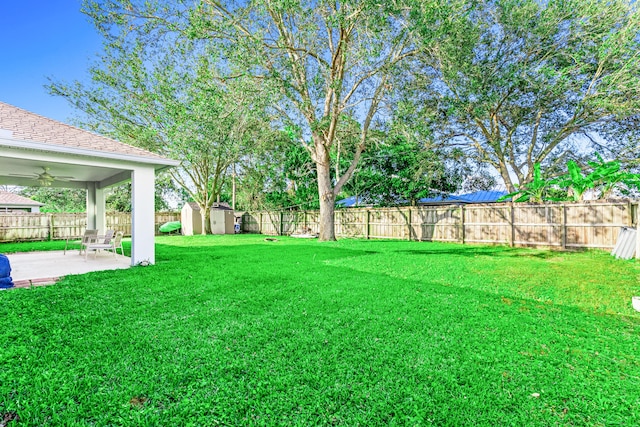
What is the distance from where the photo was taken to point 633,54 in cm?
1107

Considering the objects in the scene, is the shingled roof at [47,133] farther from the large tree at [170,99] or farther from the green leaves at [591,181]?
the green leaves at [591,181]

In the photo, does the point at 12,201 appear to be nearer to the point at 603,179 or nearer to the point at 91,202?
the point at 91,202


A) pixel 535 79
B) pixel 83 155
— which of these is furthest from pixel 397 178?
pixel 83 155

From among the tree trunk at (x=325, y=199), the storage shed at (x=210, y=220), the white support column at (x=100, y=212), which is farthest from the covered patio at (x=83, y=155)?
the storage shed at (x=210, y=220)

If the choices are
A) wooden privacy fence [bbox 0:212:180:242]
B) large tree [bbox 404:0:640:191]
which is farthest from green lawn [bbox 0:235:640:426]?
wooden privacy fence [bbox 0:212:180:242]

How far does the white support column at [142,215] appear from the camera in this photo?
7445 millimetres

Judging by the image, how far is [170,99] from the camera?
16.3 metres

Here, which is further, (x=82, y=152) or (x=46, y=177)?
(x=46, y=177)

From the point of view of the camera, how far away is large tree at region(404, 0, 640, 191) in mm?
11188

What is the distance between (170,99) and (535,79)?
1672cm

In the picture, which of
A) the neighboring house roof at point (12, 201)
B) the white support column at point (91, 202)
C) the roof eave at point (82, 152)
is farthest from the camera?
the neighboring house roof at point (12, 201)

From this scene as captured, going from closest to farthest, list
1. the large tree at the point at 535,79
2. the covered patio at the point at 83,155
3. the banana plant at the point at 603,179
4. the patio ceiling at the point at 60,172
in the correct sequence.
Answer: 1. the covered patio at the point at 83,155
2. the patio ceiling at the point at 60,172
3. the banana plant at the point at 603,179
4. the large tree at the point at 535,79

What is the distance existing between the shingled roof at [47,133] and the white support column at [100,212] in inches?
199

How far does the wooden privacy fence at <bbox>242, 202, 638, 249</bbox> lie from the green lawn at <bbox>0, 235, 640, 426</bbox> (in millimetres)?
5600
